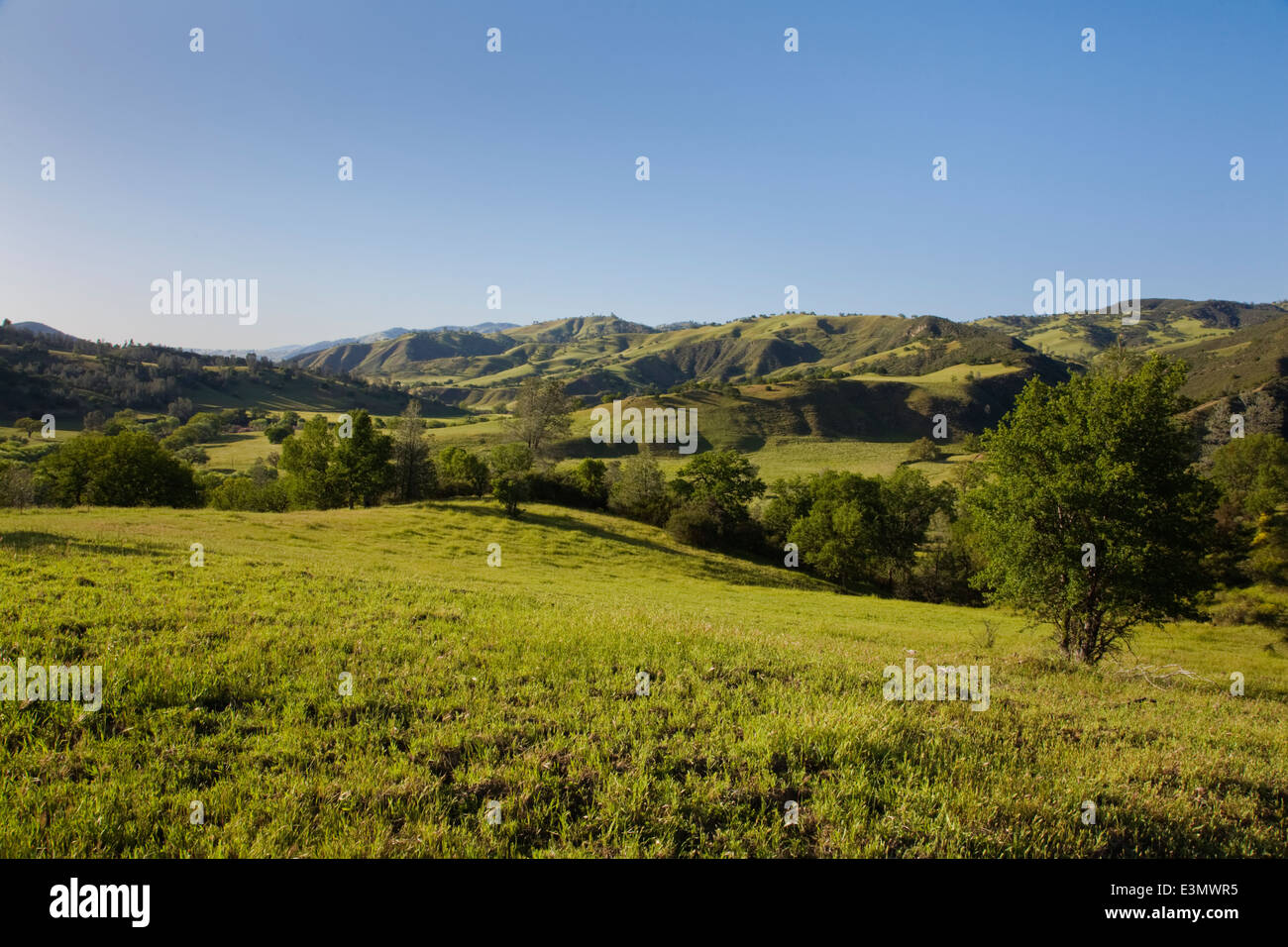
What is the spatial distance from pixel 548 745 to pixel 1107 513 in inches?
888

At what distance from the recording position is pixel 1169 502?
20.3 meters

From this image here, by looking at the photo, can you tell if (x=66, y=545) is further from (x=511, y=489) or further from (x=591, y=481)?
(x=591, y=481)

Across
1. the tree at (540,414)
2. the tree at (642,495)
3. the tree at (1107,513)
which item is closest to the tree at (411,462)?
the tree at (540,414)

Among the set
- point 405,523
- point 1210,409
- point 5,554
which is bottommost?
point 405,523

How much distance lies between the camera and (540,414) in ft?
239

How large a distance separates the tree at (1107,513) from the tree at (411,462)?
57.0 metres

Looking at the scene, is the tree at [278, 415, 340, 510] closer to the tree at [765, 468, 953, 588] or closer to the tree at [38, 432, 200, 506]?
the tree at [38, 432, 200, 506]

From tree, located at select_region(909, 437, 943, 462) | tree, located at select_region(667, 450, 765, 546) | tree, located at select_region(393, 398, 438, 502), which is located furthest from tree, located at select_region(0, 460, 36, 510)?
tree, located at select_region(909, 437, 943, 462)

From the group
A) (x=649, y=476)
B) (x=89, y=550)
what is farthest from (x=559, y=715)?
(x=649, y=476)

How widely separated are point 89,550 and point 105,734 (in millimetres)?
14248

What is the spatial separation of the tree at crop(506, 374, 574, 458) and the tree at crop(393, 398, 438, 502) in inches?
513

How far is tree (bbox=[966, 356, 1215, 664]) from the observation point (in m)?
19.9
